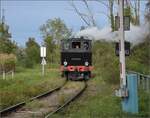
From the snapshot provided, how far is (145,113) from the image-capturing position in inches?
627

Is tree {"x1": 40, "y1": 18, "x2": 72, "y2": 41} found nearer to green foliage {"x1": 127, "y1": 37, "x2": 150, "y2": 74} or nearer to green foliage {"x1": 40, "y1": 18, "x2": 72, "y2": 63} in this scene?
green foliage {"x1": 40, "y1": 18, "x2": 72, "y2": 63}

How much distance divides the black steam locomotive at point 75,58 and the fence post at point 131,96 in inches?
898

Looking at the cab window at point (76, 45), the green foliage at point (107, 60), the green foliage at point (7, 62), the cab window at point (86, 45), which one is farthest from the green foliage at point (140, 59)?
the green foliage at point (7, 62)

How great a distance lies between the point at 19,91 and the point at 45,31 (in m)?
62.4

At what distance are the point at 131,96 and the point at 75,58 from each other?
2347 cm

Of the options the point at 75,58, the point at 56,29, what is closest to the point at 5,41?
the point at 56,29

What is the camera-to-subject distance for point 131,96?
16.4 metres

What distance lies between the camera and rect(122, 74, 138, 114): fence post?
16141 millimetres

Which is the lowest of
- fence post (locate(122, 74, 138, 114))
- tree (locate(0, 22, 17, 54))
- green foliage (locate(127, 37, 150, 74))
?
fence post (locate(122, 74, 138, 114))

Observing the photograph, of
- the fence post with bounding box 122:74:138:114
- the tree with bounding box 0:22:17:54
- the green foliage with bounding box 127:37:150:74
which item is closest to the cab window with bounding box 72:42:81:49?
the green foliage with bounding box 127:37:150:74

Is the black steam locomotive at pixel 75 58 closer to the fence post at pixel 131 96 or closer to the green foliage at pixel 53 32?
the fence post at pixel 131 96

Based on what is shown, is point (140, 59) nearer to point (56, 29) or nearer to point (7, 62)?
point (7, 62)

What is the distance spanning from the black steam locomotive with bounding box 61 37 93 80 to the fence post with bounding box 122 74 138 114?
74.8ft

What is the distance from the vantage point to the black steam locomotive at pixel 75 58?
39.4 meters
